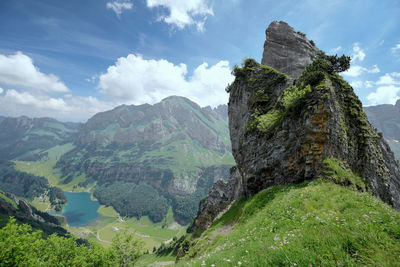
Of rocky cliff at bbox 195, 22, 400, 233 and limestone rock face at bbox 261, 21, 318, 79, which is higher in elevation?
limestone rock face at bbox 261, 21, 318, 79

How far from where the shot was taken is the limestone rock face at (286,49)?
5462 cm

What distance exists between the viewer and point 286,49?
5775cm

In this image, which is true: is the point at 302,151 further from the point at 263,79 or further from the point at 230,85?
the point at 230,85

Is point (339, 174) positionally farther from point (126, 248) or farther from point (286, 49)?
point (286, 49)

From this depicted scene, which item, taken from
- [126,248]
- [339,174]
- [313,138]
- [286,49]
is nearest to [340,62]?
Result: [313,138]

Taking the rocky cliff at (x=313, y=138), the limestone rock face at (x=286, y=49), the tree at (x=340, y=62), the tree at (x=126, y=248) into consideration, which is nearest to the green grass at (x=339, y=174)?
the rocky cliff at (x=313, y=138)

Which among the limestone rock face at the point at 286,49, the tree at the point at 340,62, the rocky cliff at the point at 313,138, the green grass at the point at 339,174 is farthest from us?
the limestone rock face at the point at 286,49

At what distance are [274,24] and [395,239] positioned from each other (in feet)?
246

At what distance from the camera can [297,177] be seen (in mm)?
20938

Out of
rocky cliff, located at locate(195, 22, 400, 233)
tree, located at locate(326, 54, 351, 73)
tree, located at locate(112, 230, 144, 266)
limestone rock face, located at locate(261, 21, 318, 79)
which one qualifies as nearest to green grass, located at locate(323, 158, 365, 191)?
rocky cliff, located at locate(195, 22, 400, 233)

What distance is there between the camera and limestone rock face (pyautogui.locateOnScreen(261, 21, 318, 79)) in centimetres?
5462

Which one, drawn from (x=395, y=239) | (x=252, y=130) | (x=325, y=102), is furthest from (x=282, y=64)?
(x=395, y=239)

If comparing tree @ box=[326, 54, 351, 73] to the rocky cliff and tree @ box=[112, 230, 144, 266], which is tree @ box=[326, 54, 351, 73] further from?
tree @ box=[112, 230, 144, 266]

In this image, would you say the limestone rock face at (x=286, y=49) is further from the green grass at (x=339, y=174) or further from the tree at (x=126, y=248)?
the tree at (x=126, y=248)
